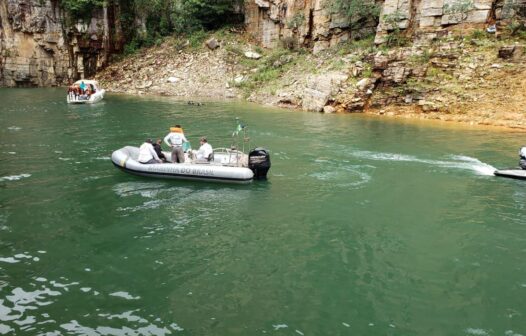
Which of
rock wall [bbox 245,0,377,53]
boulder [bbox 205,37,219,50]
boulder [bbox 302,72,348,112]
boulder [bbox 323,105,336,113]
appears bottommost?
boulder [bbox 323,105,336,113]

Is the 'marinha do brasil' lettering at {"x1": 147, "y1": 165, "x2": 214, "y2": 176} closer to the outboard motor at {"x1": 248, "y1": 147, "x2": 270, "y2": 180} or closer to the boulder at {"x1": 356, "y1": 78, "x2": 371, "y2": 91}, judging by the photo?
the outboard motor at {"x1": 248, "y1": 147, "x2": 270, "y2": 180}

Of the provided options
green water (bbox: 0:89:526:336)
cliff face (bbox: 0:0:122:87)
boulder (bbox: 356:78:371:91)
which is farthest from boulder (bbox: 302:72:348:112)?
cliff face (bbox: 0:0:122:87)

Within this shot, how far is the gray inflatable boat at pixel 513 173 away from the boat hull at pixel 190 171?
8.51 m

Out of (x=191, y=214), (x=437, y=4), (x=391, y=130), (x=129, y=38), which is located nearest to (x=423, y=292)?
(x=191, y=214)

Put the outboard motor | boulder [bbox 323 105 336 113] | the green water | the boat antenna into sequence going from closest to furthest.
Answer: the green water, the outboard motor, the boat antenna, boulder [bbox 323 105 336 113]

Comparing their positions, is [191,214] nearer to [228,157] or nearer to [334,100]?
[228,157]

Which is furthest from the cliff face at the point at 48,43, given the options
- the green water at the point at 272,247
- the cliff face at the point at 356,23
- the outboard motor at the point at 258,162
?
the outboard motor at the point at 258,162

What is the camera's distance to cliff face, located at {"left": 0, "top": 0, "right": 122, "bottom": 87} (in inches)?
1682

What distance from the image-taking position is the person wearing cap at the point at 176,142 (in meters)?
14.4

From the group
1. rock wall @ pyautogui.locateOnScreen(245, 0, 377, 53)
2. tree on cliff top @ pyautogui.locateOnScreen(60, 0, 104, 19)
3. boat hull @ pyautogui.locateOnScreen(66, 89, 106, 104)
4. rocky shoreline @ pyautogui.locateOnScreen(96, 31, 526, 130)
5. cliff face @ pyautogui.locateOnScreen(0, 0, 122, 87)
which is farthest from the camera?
tree on cliff top @ pyautogui.locateOnScreen(60, 0, 104, 19)

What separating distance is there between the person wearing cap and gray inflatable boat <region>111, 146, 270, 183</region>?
35cm

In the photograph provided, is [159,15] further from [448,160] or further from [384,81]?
[448,160]

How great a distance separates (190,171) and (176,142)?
1364mm

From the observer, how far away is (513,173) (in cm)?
1472
